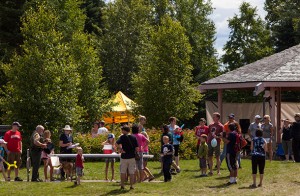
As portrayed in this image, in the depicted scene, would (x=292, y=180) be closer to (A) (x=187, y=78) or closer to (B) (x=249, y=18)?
(A) (x=187, y=78)

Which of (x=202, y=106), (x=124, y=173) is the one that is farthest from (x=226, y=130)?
(x=202, y=106)

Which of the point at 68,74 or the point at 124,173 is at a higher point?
the point at 68,74

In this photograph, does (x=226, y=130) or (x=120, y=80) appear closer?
(x=226, y=130)

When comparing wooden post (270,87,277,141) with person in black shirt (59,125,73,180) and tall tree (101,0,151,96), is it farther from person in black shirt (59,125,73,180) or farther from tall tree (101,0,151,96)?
tall tree (101,0,151,96)

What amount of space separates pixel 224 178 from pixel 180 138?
2286mm

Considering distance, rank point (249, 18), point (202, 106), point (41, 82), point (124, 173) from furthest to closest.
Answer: point (249, 18)
point (202, 106)
point (41, 82)
point (124, 173)

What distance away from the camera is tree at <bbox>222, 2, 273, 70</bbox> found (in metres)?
54.3

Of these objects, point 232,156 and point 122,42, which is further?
point 122,42

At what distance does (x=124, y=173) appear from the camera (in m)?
17.3

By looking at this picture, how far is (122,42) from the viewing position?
182ft

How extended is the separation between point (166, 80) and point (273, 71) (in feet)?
30.6

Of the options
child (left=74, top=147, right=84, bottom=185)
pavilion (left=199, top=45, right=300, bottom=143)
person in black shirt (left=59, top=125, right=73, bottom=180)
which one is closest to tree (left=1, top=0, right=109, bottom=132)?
person in black shirt (left=59, top=125, right=73, bottom=180)

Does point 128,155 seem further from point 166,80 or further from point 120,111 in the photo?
point 120,111

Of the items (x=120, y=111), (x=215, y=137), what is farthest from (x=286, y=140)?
(x=120, y=111)
